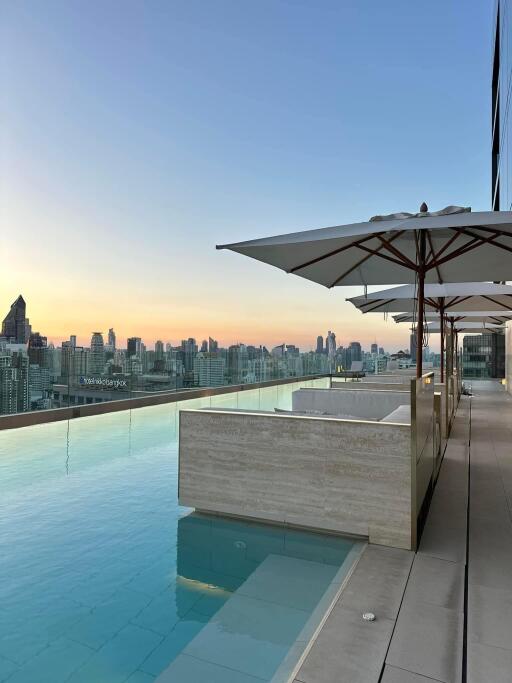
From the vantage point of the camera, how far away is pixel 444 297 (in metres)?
7.55

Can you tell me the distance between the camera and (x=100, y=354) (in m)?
9.31

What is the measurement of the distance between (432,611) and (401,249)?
3.42m

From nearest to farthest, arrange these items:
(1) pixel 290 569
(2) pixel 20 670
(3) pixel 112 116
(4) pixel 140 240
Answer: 1. (2) pixel 20 670
2. (1) pixel 290 569
3. (3) pixel 112 116
4. (4) pixel 140 240

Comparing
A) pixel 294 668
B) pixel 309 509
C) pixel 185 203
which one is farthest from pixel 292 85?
pixel 294 668

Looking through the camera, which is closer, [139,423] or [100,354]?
[139,423]

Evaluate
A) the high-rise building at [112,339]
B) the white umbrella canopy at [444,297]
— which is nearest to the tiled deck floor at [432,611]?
the white umbrella canopy at [444,297]

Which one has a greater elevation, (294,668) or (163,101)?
(163,101)

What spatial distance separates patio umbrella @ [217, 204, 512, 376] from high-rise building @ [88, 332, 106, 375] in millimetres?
5639

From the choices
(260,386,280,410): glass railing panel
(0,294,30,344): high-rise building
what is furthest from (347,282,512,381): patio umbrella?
(0,294,30,344): high-rise building

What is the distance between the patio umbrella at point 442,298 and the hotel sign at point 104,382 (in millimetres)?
5345

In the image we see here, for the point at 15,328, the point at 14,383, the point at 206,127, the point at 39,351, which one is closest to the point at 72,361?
the point at 39,351

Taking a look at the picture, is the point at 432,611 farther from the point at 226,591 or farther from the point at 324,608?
the point at 226,591

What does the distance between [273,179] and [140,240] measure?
4846 millimetres

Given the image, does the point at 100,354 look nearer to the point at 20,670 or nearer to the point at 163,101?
the point at 163,101
